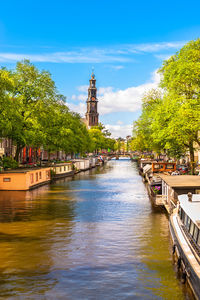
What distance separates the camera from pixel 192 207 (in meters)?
17.5

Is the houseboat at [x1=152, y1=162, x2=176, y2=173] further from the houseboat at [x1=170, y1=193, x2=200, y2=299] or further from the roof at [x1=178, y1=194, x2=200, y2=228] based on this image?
the houseboat at [x1=170, y1=193, x2=200, y2=299]

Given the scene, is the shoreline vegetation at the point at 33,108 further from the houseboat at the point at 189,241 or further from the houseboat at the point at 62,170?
the houseboat at the point at 189,241

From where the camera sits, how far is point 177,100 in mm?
44844

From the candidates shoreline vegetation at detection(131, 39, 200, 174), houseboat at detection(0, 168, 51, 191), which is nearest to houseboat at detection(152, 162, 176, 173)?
shoreline vegetation at detection(131, 39, 200, 174)

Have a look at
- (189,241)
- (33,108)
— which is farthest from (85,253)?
(33,108)

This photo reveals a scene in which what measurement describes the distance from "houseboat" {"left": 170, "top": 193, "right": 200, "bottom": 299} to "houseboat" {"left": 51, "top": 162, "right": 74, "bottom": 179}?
1736 inches

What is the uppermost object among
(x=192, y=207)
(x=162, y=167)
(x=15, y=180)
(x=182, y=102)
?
(x=182, y=102)

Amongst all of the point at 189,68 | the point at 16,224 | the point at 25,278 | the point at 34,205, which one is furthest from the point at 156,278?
the point at 189,68

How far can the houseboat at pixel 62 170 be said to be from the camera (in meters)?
62.8

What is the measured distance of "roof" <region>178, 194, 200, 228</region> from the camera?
15.4 metres

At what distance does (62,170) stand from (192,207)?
51420 millimetres

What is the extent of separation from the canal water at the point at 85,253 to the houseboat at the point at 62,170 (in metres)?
27.9

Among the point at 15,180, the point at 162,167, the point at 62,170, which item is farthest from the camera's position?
the point at 62,170

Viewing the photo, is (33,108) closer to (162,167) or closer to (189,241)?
(162,167)
